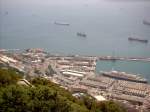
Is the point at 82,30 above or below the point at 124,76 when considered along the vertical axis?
above

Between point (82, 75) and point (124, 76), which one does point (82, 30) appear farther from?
point (82, 75)

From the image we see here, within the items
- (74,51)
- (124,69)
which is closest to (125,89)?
(124,69)

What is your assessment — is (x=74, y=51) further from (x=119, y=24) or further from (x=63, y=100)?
(x=63, y=100)

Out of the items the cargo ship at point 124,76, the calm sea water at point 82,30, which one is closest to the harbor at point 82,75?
the cargo ship at point 124,76

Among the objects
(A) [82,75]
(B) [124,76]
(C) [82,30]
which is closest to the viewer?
(A) [82,75]

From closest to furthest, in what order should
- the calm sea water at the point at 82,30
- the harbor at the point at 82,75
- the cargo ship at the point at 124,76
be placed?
1. the harbor at the point at 82,75
2. the cargo ship at the point at 124,76
3. the calm sea water at the point at 82,30

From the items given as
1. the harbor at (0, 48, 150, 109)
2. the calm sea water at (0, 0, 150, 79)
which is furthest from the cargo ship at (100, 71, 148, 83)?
the calm sea water at (0, 0, 150, 79)

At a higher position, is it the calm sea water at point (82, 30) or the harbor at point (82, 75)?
the calm sea water at point (82, 30)

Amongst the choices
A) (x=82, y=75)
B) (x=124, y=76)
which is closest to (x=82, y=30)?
(x=124, y=76)

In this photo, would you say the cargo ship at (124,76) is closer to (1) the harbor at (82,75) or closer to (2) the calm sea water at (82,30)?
(1) the harbor at (82,75)
